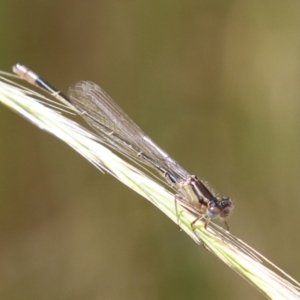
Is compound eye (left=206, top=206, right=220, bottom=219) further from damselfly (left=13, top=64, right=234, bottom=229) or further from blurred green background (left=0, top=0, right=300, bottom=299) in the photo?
blurred green background (left=0, top=0, right=300, bottom=299)

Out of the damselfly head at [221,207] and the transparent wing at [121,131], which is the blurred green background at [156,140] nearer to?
the transparent wing at [121,131]

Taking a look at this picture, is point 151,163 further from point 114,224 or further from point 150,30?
point 150,30

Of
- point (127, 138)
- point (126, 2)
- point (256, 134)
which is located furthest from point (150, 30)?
point (127, 138)

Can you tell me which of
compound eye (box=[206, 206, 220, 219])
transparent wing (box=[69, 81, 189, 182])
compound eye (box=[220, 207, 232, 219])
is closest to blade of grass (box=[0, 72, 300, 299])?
compound eye (box=[206, 206, 220, 219])

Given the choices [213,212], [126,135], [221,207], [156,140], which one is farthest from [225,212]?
[156,140]

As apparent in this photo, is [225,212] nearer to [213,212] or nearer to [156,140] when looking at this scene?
[213,212]
